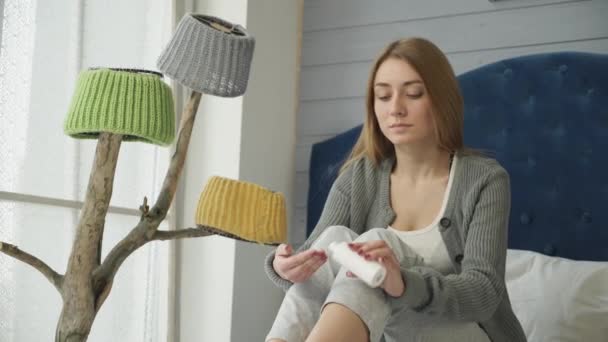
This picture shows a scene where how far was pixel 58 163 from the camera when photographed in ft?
6.28

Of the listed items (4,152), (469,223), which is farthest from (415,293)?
(4,152)

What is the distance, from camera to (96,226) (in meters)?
1.51

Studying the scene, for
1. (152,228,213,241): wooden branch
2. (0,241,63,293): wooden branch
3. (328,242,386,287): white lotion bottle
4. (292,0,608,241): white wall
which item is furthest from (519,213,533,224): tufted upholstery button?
(0,241,63,293): wooden branch

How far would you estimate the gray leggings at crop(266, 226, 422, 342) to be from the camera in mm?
1162

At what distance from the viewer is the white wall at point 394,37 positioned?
2316 millimetres

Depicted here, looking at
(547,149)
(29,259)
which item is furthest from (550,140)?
(29,259)

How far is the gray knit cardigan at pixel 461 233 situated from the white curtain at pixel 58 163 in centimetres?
69

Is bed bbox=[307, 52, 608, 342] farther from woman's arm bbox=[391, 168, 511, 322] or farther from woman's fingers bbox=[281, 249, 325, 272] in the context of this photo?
woman's fingers bbox=[281, 249, 325, 272]

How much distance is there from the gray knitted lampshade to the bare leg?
66cm

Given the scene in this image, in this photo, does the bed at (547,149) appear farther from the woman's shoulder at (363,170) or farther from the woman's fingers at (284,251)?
the woman's fingers at (284,251)

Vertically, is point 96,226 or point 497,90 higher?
point 497,90

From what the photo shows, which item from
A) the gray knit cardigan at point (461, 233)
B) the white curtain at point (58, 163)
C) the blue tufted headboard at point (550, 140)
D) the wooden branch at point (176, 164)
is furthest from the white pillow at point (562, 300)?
the white curtain at point (58, 163)

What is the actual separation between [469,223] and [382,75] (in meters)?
0.37

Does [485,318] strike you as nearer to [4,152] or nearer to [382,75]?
[382,75]
